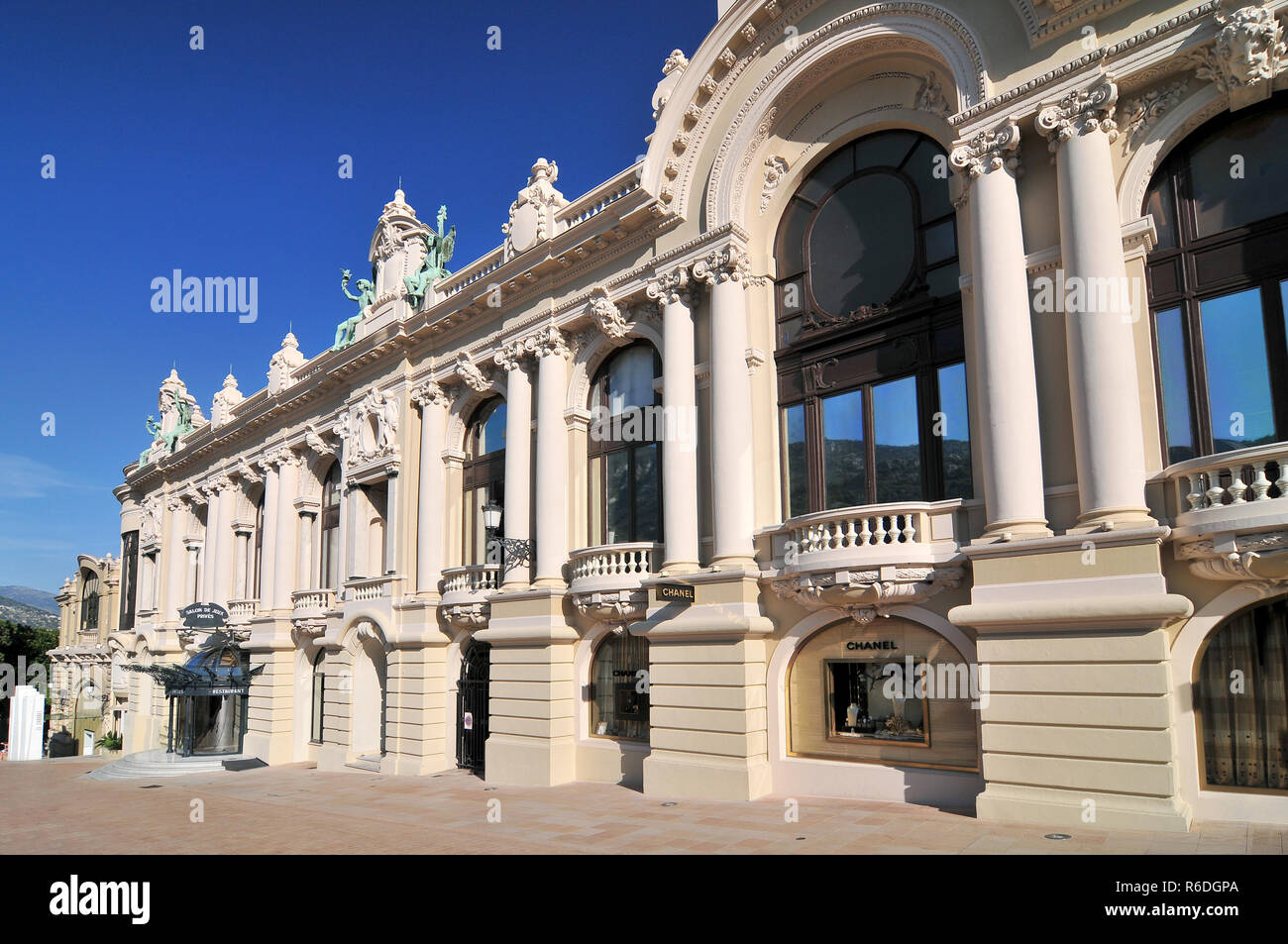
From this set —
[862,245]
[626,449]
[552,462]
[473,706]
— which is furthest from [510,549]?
[862,245]

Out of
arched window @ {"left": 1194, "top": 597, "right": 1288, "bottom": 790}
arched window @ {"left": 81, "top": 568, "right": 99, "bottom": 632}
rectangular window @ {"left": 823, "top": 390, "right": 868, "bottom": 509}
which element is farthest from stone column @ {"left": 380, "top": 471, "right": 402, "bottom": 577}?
arched window @ {"left": 81, "top": 568, "right": 99, "bottom": 632}

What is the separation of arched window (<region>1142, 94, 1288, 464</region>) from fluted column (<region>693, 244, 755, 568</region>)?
22.5 feet

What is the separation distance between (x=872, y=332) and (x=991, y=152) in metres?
3.50

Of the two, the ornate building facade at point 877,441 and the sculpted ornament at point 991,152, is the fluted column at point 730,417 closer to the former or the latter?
the ornate building facade at point 877,441

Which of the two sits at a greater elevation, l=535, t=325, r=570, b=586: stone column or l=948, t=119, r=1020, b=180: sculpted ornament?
l=948, t=119, r=1020, b=180: sculpted ornament

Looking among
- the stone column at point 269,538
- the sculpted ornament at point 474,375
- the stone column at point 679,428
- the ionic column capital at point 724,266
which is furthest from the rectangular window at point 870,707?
the stone column at point 269,538

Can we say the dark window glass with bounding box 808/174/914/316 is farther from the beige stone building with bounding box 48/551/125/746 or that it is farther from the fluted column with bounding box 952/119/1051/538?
the beige stone building with bounding box 48/551/125/746

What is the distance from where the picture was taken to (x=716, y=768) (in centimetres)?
1565

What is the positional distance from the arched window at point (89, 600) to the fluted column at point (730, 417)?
48.4 metres

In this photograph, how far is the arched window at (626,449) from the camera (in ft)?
64.3

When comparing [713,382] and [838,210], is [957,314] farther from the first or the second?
[713,382]

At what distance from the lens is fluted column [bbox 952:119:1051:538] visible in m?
12.9

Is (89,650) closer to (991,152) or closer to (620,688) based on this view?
(620,688)

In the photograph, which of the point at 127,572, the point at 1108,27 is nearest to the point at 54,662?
the point at 127,572
